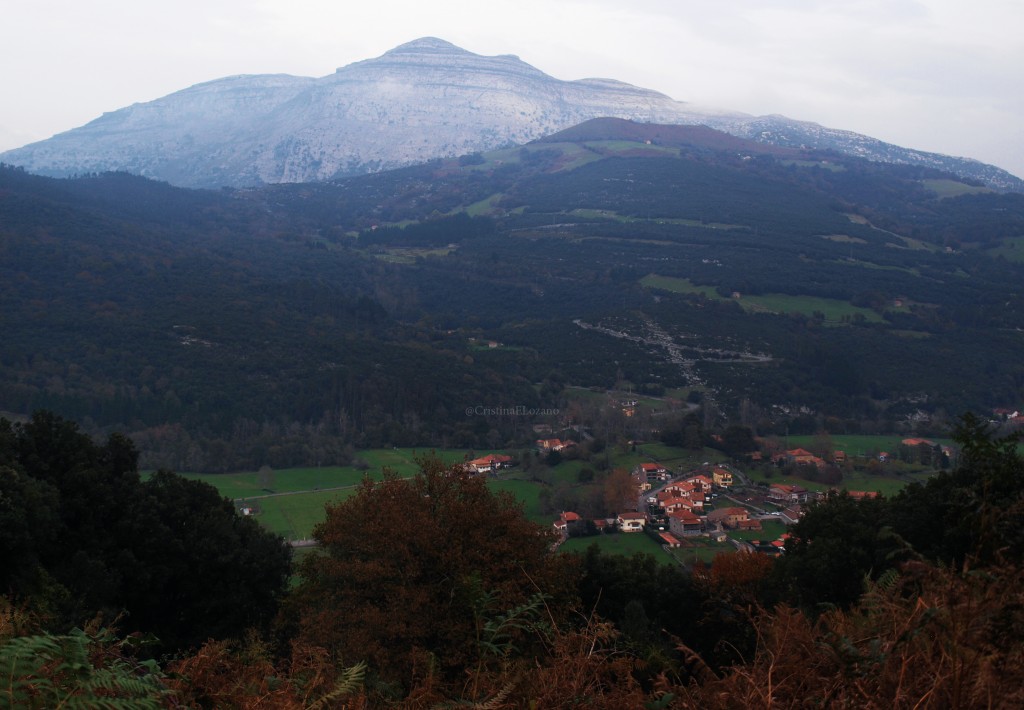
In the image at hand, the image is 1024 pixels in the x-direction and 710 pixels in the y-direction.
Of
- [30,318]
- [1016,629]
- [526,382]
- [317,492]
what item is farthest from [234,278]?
[1016,629]

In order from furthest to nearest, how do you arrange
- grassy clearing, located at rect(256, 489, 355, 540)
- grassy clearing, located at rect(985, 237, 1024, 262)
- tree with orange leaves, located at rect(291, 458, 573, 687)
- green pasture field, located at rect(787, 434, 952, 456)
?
grassy clearing, located at rect(985, 237, 1024, 262) < green pasture field, located at rect(787, 434, 952, 456) < grassy clearing, located at rect(256, 489, 355, 540) < tree with orange leaves, located at rect(291, 458, 573, 687)

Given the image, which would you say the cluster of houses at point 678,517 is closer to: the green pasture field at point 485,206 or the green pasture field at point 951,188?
the green pasture field at point 485,206

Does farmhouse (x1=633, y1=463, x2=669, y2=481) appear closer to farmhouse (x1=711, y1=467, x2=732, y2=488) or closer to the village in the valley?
the village in the valley

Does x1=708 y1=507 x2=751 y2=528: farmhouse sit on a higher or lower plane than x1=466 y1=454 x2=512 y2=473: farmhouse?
higher

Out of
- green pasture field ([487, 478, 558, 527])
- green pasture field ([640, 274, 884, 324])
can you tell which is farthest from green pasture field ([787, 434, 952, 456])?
green pasture field ([640, 274, 884, 324])

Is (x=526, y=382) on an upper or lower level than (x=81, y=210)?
lower

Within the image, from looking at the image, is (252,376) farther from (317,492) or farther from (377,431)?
(317,492)
